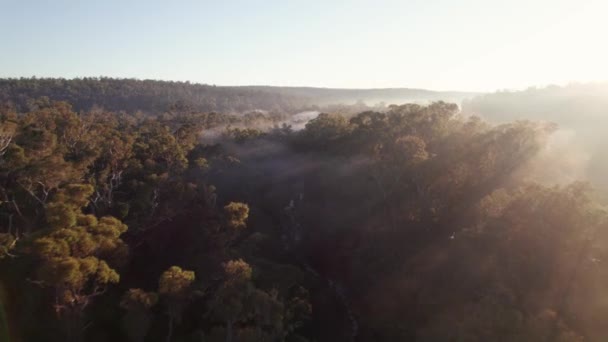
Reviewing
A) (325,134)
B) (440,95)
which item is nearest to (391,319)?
(325,134)

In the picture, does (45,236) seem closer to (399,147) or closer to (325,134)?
(399,147)

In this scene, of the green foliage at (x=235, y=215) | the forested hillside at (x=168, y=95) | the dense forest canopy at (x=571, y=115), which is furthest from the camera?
the forested hillside at (x=168, y=95)

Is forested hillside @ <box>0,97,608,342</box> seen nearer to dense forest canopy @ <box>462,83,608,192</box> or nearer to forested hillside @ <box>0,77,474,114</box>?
dense forest canopy @ <box>462,83,608,192</box>

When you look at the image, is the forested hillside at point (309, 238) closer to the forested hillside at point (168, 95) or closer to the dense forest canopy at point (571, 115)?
the dense forest canopy at point (571, 115)

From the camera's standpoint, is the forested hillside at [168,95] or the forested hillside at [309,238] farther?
the forested hillside at [168,95]

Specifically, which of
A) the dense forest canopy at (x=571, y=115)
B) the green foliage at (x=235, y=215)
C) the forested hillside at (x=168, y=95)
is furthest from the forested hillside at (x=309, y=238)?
the forested hillside at (x=168, y=95)

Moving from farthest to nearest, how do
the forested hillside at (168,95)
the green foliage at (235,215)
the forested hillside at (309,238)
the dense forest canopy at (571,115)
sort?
1. the forested hillside at (168,95)
2. the dense forest canopy at (571,115)
3. the green foliage at (235,215)
4. the forested hillside at (309,238)
